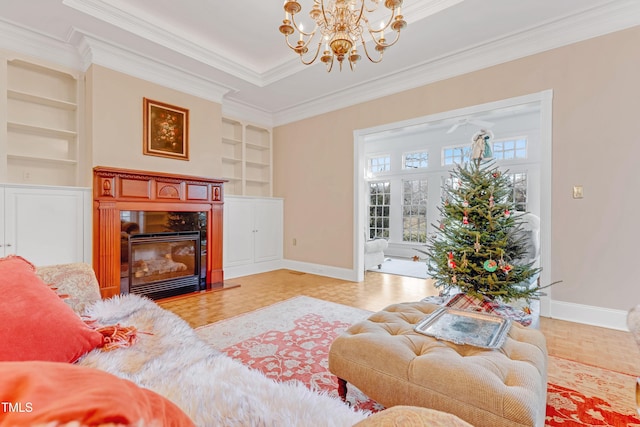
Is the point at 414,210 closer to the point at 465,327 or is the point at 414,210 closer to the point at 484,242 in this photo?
the point at 484,242

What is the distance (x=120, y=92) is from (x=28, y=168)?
133 cm

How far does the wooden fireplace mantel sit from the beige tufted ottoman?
120 inches

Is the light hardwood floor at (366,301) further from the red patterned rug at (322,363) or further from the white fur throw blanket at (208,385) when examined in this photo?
the white fur throw blanket at (208,385)

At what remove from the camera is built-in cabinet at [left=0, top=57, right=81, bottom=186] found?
10.6 feet

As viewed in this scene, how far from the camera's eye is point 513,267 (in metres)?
2.77

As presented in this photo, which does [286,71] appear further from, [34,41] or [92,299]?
[92,299]

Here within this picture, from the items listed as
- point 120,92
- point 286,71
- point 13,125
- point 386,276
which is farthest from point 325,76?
point 13,125

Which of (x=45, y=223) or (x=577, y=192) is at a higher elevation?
(x=577, y=192)

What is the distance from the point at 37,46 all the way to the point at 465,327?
493 centimetres

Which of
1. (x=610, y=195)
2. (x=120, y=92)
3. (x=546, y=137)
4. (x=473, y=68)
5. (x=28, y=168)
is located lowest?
(x=610, y=195)

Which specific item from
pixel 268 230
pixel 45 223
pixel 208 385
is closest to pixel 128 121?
pixel 45 223

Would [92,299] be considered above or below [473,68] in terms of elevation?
below

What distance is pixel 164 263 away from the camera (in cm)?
393

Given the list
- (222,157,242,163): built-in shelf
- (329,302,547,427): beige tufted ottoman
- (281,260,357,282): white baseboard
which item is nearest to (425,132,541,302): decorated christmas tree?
(329,302,547,427): beige tufted ottoman
